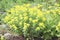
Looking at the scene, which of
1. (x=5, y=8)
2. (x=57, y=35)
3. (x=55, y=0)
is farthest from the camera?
(x=55, y=0)

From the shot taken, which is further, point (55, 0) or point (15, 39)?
point (55, 0)

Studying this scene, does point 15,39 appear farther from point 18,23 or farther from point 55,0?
point 55,0

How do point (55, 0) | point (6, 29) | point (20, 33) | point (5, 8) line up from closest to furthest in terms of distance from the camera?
1. point (20, 33)
2. point (6, 29)
3. point (5, 8)
4. point (55, 0)

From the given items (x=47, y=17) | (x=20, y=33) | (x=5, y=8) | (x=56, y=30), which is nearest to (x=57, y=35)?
(x=56, y=30)

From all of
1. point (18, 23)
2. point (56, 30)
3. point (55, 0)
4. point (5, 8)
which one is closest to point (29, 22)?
point (18, 23)

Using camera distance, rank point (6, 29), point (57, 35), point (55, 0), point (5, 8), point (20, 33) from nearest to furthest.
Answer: point (57, 35) < point (20, 33) < point (6, 29) < point (5, 8) < point (55, 0)

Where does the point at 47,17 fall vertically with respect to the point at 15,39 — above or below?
above

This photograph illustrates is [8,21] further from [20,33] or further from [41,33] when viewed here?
[41,33]

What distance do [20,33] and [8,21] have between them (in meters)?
0.41

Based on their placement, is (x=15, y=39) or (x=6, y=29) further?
(x=6, y=29)

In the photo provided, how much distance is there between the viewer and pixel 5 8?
6016 mm

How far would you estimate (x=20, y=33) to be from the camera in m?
4.60

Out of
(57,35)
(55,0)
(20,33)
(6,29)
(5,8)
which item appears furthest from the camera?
(55,0)

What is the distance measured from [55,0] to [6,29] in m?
2.28
